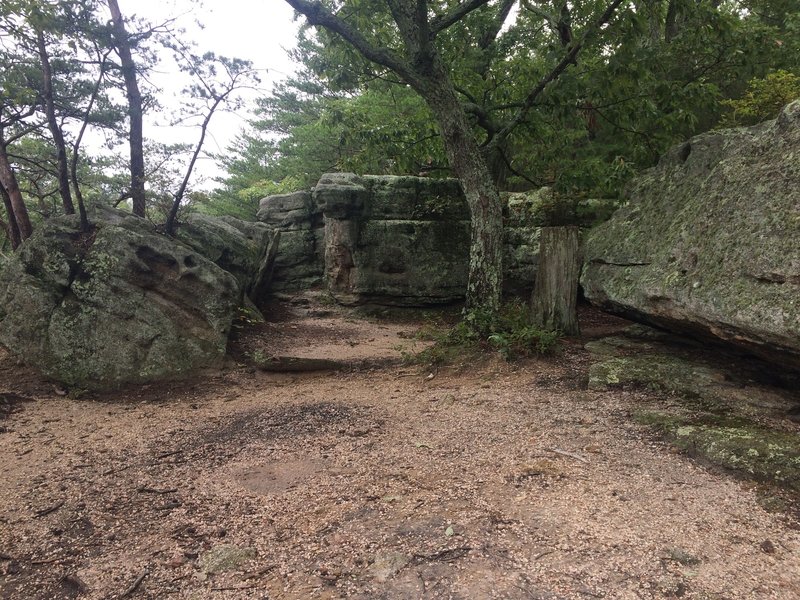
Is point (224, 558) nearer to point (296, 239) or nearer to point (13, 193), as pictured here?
point (13, 193)

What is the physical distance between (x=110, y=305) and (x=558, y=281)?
6107 millimetres

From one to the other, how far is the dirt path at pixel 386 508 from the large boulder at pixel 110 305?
3.48ft

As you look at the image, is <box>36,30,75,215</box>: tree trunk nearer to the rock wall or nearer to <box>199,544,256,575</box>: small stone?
the rock wall

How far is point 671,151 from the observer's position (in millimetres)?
5934

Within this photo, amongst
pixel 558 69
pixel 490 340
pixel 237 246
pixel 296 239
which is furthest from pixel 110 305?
pixel 296 239

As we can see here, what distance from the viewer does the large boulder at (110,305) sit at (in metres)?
6.16

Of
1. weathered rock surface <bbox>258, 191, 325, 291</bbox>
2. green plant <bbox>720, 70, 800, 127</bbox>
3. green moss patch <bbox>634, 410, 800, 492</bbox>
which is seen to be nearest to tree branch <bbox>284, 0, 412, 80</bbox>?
green moss patch <bbox>634, 410, 800, 492</bbox>

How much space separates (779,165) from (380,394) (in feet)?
14.7

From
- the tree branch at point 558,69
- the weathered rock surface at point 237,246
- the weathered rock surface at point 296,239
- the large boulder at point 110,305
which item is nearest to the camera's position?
the large boulder at point 110,305

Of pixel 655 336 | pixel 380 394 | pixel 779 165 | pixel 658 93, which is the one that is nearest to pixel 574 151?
pixel 658 93

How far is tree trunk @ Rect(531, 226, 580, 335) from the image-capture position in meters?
6.88

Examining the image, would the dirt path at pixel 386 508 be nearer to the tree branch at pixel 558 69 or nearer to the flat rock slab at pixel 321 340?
the flat rock slab at pixel 321 340

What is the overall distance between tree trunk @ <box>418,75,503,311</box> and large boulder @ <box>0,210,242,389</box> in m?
3.83

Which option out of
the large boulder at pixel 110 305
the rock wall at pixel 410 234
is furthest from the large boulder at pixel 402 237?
the large boulder at pixel 110 305
